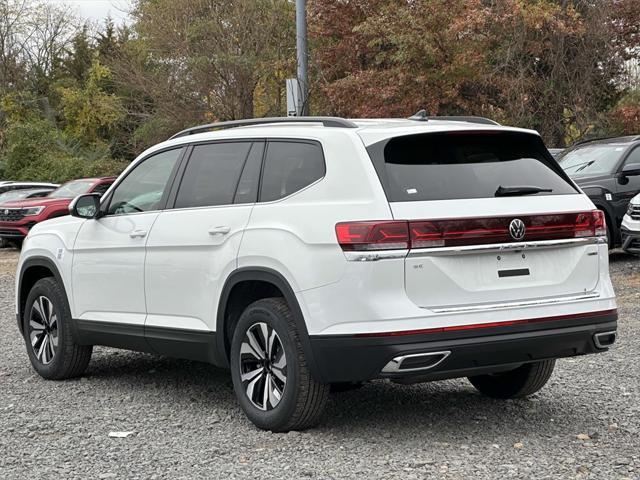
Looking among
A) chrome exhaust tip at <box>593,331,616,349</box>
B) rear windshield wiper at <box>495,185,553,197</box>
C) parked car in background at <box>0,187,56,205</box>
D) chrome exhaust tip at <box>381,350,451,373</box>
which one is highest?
rear windshield wiper at <box>495,185,553,197</box>

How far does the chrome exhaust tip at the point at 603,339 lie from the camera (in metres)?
5.82

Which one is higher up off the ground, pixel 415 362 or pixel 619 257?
pixel 415 362

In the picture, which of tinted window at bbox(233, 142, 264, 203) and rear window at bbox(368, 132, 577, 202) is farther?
tinted window at bbox(233, 142, 264, 203)

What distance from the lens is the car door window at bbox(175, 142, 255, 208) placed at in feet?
21.2

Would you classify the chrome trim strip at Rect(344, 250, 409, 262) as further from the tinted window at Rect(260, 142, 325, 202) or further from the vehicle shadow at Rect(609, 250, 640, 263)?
the vehicle shadow at Rect(609, 250, 640, 263)

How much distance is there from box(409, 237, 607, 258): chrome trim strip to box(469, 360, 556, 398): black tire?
2.91 ft

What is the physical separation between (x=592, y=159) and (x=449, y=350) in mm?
10870

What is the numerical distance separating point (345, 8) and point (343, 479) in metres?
26.0

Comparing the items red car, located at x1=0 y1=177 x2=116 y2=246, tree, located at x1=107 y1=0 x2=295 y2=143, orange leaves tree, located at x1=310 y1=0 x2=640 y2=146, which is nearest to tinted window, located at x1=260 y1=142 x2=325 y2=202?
red car, located at x1=0 y1=177 x2=116 y2=246

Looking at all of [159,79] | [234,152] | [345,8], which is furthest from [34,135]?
[234,152]

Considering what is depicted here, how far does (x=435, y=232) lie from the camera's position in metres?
5.41

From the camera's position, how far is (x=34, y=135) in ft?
148

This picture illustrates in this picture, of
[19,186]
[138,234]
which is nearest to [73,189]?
[19,186]

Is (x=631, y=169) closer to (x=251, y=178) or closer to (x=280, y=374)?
(x=251, y=178)
